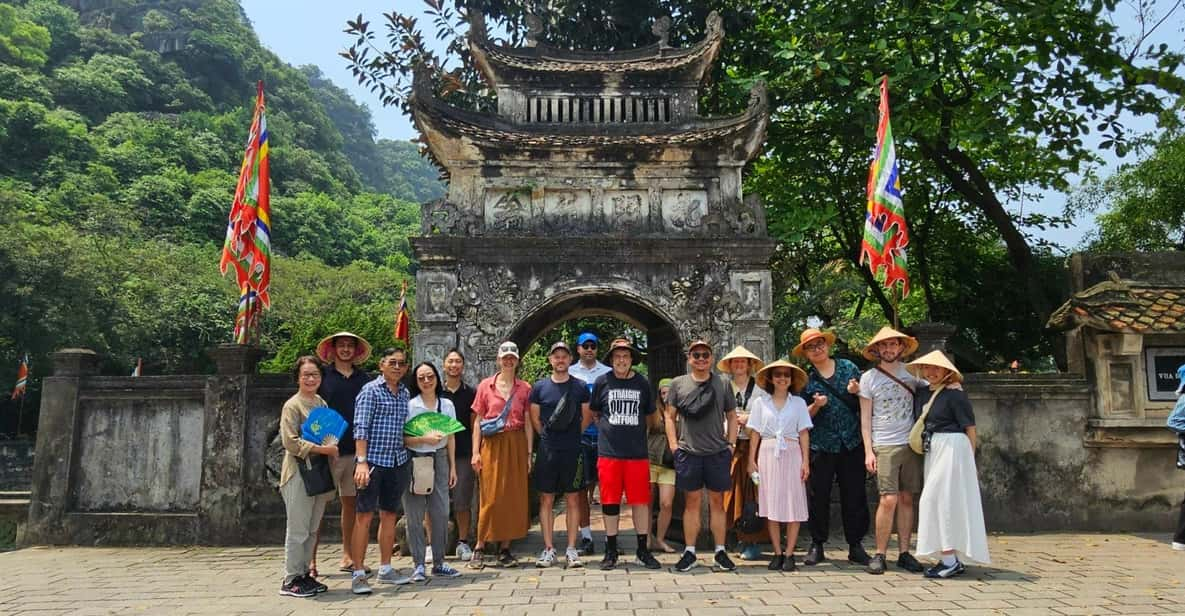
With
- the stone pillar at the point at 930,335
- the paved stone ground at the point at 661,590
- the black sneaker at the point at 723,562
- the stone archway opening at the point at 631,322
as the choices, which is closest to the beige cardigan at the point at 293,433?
the paved stone ground at the point at 661,590

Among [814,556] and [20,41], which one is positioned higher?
[20,41]

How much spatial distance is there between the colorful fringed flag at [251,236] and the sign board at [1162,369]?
419 inches

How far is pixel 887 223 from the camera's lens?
8773 millimetres

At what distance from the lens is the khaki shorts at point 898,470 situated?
6250mm

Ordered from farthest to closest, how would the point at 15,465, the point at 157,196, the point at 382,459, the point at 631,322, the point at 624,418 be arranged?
the point at 157,196 → the point at 15,465 → the point at 631,322 → the point at 624,418 → the point at 382,459

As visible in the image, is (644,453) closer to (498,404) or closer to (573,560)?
(573,560)

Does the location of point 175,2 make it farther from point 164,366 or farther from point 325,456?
point 325,456

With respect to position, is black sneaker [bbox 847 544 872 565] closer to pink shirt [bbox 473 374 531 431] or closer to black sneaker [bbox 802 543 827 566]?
black sneaker [bbox 802 543 827 566]

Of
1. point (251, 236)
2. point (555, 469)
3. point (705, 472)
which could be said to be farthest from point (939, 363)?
point (251, 236)

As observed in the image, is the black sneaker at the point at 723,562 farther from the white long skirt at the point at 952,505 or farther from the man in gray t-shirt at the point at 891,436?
the white long skirt at the point at 952,505

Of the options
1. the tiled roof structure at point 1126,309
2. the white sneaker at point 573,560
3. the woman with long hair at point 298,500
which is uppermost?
the tiled roof structure at point 1126,309

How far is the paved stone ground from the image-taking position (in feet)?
16.5

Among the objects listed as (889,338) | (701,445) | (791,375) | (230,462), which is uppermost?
(889,338)

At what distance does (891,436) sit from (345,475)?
4.62 metres
